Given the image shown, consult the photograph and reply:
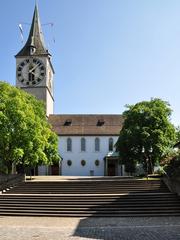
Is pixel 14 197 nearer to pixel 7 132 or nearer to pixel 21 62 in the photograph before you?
pixel 7 132

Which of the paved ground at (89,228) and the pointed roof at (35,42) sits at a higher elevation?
the pointed roof at (35,42)

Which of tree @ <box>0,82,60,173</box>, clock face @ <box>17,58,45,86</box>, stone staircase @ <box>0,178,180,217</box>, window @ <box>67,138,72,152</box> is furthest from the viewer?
clock face @ <box>17,58,45,86</box>

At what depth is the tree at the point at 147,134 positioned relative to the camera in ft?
153

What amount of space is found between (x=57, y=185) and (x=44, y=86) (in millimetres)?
37336

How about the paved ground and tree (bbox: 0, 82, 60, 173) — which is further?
tree (bbox: 0, 82, 60, 173)

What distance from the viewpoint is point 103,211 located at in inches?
984

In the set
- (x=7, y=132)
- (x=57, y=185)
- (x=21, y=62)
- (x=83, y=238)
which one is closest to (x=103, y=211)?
(x=83, y=238)

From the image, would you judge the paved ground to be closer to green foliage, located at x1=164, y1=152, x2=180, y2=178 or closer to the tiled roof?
green foliage, located at x1=164, y1=152, x2=180, y2=178

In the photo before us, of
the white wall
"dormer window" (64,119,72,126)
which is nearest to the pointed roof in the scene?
"dormer window" (64,119,72,126)

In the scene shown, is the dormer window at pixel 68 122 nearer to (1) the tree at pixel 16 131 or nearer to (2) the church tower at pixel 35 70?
(2) the church tower at pixel 35 70

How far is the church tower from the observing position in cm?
7062

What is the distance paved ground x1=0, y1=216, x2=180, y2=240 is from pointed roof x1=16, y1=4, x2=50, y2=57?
2026 inches

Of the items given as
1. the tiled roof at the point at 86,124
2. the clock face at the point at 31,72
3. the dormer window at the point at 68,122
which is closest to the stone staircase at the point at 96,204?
the tiled roof at the point at 86,124

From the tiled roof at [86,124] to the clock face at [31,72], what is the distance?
652 cm
